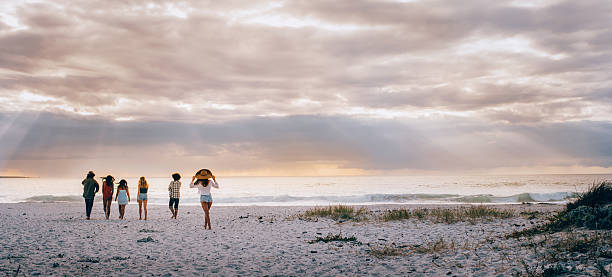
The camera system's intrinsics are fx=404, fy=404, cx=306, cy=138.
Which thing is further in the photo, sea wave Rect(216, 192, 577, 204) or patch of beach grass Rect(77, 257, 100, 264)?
sea wave Rect(216, 192, 577, 204)

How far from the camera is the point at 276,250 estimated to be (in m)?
11.6

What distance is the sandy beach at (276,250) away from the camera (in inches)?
351

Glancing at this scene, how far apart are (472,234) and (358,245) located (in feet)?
13.4

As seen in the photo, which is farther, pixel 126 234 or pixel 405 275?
pixel 126 234

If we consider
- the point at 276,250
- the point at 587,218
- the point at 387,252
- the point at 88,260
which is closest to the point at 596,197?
the point at 587,218

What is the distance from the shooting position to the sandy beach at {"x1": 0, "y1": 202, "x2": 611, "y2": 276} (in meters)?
8.91

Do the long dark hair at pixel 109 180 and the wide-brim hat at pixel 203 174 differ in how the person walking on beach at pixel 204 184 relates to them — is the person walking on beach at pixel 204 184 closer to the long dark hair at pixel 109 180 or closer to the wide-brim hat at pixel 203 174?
the wide-brim hat at pixel 203 174

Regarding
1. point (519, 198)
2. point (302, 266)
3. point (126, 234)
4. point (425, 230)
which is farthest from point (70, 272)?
point (519, 198)

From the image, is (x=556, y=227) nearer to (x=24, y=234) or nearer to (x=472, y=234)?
(x=472, y=234)

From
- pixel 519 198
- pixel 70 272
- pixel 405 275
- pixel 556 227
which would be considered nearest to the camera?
pixel 405 275

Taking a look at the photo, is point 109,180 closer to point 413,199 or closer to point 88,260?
point 88,260

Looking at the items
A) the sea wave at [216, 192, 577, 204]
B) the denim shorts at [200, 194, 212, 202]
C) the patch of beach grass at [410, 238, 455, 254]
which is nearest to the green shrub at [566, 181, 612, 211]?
the patch of beach grass at [410, 238, 455, 254]

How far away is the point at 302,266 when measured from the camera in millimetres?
9484

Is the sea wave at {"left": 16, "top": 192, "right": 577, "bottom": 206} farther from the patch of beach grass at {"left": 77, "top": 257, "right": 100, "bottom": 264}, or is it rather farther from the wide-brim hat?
the patch of beach grass at {"left": 77, "top": 257, "right": 100, "bottom": 264}
